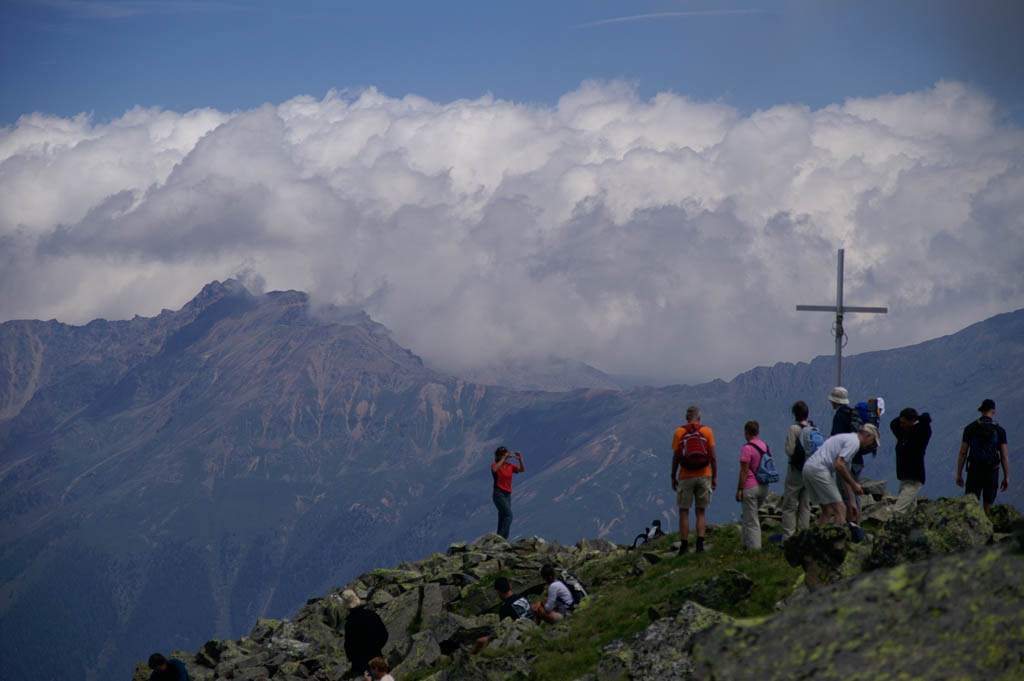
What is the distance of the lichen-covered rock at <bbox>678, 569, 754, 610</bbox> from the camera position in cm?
1953

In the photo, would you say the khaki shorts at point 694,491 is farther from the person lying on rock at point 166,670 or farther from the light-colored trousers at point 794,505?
the person lying on rock at point 166,670

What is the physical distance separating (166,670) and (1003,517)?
19451 mm

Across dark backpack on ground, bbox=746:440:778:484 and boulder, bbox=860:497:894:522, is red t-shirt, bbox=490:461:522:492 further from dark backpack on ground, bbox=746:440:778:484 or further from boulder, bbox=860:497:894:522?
dark backpack on ground, bbox=746:440:778:484

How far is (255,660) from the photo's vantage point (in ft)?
113

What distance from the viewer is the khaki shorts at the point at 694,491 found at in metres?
25.2

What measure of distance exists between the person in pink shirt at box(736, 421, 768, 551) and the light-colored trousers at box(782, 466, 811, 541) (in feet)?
1.78

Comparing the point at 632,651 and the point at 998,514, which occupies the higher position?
the point at 998,514

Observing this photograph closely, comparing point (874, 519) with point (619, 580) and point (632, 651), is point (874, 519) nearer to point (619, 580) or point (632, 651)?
point (619, 580)

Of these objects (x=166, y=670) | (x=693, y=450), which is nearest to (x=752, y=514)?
(x=693, y=450)

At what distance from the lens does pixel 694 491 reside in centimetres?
2533

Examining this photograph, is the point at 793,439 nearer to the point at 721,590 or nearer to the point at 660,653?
the point at 721,590

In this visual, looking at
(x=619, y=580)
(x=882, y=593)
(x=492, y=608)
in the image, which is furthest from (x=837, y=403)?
(x=882, y=593)

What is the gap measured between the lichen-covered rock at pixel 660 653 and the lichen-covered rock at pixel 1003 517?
27.6 ft

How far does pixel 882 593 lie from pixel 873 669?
2.56ft
